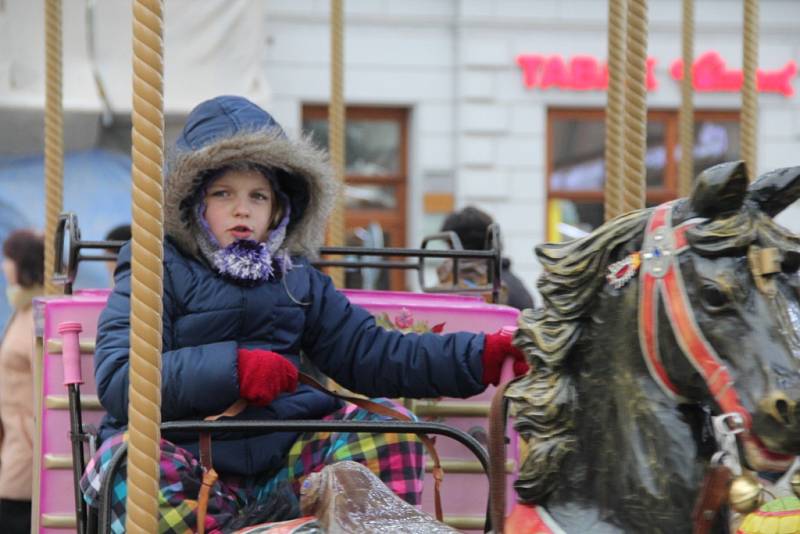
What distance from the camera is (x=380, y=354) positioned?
268 cm

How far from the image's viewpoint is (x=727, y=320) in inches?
64.7

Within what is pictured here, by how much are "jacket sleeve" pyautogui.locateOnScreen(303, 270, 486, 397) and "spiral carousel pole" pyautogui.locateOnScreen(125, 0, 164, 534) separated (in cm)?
86

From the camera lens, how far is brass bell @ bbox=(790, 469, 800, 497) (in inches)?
64.0

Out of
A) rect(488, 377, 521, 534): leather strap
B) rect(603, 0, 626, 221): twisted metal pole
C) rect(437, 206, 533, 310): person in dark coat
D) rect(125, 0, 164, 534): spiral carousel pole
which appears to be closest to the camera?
rect(125, 0, 164, 534): spiral carousel pole

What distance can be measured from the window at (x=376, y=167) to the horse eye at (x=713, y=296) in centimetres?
862

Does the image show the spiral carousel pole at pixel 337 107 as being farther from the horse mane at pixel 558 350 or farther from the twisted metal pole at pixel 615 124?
the horse mane at pixel 558 350

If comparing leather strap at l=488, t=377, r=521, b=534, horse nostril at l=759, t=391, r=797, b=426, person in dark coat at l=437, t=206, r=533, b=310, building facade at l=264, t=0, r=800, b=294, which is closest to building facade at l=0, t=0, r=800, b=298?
building facade at l=264, t=0, r=800, b=294

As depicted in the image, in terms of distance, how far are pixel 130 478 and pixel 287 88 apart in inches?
327

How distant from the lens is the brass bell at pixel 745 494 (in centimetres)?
161

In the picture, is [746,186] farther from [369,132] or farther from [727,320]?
[369,132]

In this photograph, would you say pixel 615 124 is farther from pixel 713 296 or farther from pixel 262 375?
pixel 713 296

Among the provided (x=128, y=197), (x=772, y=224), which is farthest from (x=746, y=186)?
(x=128, y=197)

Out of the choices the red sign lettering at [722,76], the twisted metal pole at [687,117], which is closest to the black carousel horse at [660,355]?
the twisted metal pole at [687,117]

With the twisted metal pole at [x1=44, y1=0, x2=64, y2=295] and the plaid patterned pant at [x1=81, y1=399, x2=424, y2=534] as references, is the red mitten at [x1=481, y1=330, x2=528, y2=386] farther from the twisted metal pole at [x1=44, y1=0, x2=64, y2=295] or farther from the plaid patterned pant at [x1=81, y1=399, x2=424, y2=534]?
the twisted metal pole at [x1=44, y1=0, x2=64, y2=295]
